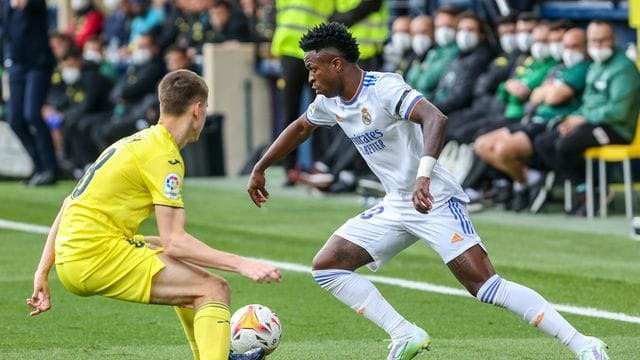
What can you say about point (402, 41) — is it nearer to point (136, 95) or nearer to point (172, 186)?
point (136, 95)

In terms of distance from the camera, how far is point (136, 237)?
22.7 ft

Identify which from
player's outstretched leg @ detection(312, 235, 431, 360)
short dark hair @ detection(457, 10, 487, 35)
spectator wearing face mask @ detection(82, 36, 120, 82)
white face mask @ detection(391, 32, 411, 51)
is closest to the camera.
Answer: player's outstretched leg @ detection(312, 235, 431, 360)

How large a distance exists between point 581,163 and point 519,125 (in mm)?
831

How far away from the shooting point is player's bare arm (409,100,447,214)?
6.98 meters

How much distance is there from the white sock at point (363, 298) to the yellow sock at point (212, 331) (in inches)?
41.6

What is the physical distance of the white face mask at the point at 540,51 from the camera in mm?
15234

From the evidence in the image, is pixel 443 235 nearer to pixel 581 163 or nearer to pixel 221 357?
pixel 221 357

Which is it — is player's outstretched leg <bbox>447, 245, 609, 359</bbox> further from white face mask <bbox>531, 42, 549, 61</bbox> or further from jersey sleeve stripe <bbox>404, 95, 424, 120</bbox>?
white face mask <bbox>531, 42, 549, 61</bbox>

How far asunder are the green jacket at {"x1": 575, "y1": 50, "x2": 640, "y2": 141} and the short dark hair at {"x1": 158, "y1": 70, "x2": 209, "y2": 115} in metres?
7.84

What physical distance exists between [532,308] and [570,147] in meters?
7.07

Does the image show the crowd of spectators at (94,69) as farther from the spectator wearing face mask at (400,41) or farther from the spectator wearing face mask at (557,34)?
the spectator wearing face mask at (557,34)

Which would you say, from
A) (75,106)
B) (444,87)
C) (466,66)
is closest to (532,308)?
(466,66)

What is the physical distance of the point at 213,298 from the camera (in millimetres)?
6699

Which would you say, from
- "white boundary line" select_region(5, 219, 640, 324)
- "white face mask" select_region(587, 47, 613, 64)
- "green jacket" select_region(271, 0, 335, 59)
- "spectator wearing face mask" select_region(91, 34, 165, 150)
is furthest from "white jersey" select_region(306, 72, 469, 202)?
"spectator wearing face mask" select_region(91, 34, 165, 150)
